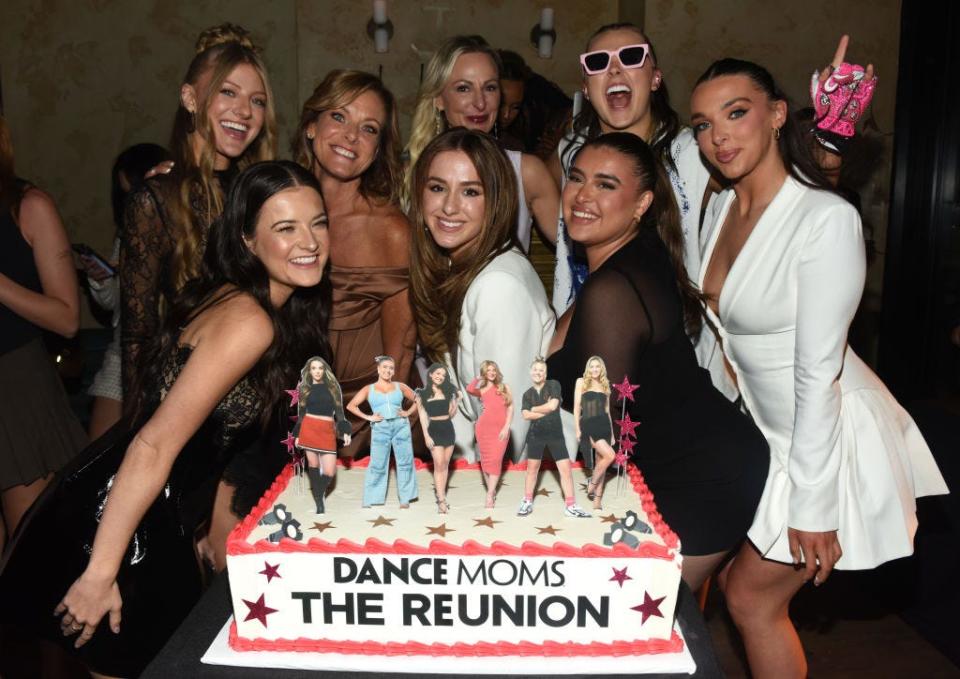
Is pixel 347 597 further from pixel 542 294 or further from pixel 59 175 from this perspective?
pixel 59 175

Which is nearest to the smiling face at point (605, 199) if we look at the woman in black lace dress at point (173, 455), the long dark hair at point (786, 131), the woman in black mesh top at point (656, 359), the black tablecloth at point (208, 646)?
the woman in black mesh top at point (656, 359)

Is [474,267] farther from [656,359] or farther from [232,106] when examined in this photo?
[232,106]

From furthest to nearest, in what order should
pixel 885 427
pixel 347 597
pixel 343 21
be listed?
pixel 343 21
pixel 885 427
pixel 347 597

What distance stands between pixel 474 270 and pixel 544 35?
5138 mm

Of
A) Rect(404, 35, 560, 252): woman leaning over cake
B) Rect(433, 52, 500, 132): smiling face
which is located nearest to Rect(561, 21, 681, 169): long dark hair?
Rect(404, 35, 560, 252): woman leaning over cake

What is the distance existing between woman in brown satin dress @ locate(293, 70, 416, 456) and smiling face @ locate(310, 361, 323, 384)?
92cm

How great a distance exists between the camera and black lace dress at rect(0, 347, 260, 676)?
1.86m

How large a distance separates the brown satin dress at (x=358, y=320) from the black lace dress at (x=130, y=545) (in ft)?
2.37

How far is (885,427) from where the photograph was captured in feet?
6.91

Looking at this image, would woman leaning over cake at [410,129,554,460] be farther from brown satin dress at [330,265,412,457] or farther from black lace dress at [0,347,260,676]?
black lace dress at [0,347,260,676]

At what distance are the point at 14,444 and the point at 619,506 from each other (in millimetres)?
2088

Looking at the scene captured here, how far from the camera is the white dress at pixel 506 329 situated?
224cm

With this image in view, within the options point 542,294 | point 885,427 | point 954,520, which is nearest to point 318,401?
point 542,294

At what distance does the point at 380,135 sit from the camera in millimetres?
2809
